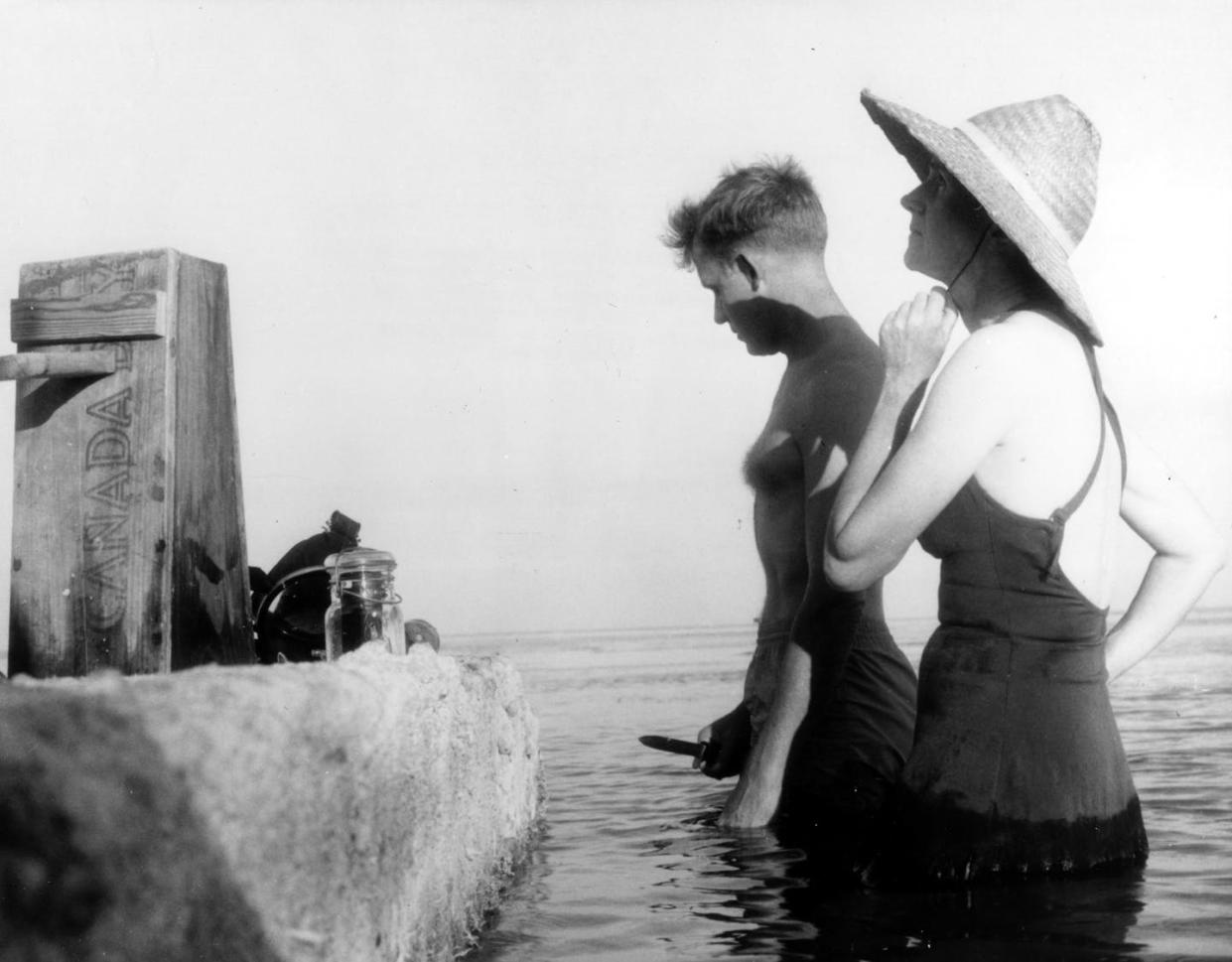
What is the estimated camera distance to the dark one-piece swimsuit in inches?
103

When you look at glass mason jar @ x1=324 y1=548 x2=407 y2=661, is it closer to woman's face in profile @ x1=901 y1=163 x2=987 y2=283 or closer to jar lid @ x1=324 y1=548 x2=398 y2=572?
jar lid @ x1=324 y1=548 x2=398 y2=572

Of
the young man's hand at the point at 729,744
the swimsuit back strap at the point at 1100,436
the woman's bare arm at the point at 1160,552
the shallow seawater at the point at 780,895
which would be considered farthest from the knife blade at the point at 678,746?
the swimsuit back strap at the point at 1100,436

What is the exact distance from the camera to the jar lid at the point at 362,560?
128 inches

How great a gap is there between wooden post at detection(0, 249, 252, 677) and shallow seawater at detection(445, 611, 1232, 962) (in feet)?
3.49

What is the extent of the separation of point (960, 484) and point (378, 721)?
1.16 metres

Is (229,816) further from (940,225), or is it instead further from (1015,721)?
(940,225)

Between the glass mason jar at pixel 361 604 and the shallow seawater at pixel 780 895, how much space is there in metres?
0.75

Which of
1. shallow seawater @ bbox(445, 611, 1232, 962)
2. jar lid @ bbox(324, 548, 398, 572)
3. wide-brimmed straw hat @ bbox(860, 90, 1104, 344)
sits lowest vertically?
shallow seawater @ bbox(445, 611, 1232, 962)

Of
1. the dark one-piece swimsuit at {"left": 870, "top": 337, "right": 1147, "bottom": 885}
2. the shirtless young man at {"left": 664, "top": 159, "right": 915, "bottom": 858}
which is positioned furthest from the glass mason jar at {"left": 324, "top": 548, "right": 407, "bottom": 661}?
the dark one-piece swimsuit at {"left": 870, "top": 337, "right": 1147, "bottom": 885}

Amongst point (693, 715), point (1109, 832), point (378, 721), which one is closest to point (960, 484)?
point (1109, 832)

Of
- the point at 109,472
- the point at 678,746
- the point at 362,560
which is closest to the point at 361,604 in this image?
the point at 362,560

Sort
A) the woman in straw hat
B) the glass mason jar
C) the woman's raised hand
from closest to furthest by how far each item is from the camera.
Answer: the woman in straw hat → the woman's raised hand → the glass mason jar

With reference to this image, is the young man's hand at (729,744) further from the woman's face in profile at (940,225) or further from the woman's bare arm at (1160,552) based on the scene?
the woman's face in profile at (940,225)

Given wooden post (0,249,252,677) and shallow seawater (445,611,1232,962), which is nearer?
shallow seawater (445,611,1232,962)
